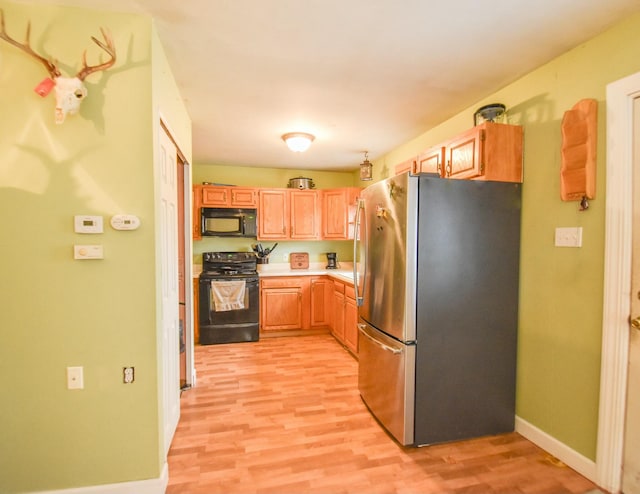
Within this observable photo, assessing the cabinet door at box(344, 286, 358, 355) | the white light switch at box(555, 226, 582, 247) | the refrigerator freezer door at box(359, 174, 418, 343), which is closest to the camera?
the white light switch at box(555, 226, 582, 247)

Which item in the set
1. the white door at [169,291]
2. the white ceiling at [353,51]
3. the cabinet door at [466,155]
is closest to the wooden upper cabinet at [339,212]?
the white ceiling at [353,51]

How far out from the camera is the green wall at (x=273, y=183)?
4496mm

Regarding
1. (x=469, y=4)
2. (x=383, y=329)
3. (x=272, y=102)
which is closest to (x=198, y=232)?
(x=272, y=102)

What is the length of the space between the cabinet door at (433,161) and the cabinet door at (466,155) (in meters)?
0.07

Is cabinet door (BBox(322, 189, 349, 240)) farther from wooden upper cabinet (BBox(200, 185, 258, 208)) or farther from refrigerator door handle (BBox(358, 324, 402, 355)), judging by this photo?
refrigerator door handle (BBox(358, 324, 402, 355))

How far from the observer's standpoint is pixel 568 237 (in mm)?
1797

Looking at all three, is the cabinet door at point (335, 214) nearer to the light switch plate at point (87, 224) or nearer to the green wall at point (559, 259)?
the green wall at point (559, 259)

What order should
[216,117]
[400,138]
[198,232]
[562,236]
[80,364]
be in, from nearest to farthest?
[80,364], [562,236], [216,117], [400,138], [198,232]

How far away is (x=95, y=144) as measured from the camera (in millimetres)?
1479

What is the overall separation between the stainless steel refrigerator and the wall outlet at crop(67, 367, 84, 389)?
174cm

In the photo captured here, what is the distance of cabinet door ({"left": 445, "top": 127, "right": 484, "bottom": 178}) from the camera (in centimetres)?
201

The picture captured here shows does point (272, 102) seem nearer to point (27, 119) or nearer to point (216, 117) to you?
point (216, 117)

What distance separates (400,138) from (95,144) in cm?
280

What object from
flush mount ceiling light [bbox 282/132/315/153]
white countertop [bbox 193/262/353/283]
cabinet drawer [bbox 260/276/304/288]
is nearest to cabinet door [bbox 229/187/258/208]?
white countertop [bbox 193/262/353/283]
